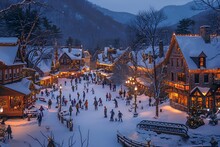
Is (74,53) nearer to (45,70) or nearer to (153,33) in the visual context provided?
(45,70)

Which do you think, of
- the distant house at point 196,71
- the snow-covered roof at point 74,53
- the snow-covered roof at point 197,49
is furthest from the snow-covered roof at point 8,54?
the snow-covered roof at point 74,53

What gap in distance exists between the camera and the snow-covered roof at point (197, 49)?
36156 millimetres

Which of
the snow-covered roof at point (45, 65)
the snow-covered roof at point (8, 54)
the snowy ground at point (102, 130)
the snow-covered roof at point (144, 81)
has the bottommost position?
the snowy ground at point (102, 130)

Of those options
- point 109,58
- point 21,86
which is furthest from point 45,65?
point 21,86

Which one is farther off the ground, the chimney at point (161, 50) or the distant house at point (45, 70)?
the chimney at point (161, 50)

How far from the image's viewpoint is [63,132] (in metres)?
29.1

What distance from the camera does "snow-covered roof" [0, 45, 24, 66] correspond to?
36.2 m

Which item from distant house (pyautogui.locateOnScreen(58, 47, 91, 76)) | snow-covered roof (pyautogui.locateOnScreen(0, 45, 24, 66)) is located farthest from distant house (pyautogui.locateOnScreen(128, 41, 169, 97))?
distant house (pyautogui.locateOnScreen(58, 47, 91, 76))

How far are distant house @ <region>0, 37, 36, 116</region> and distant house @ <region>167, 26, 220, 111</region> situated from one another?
18922 mm

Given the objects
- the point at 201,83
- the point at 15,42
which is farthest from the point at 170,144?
the point at 15,42

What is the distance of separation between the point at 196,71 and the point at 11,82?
22.7 meters

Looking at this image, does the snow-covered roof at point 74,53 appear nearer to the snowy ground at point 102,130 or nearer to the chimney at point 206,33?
the snowy ground at point 102,130

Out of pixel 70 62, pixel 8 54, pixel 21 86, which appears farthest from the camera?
pixel 70 62

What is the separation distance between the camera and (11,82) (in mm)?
37594
